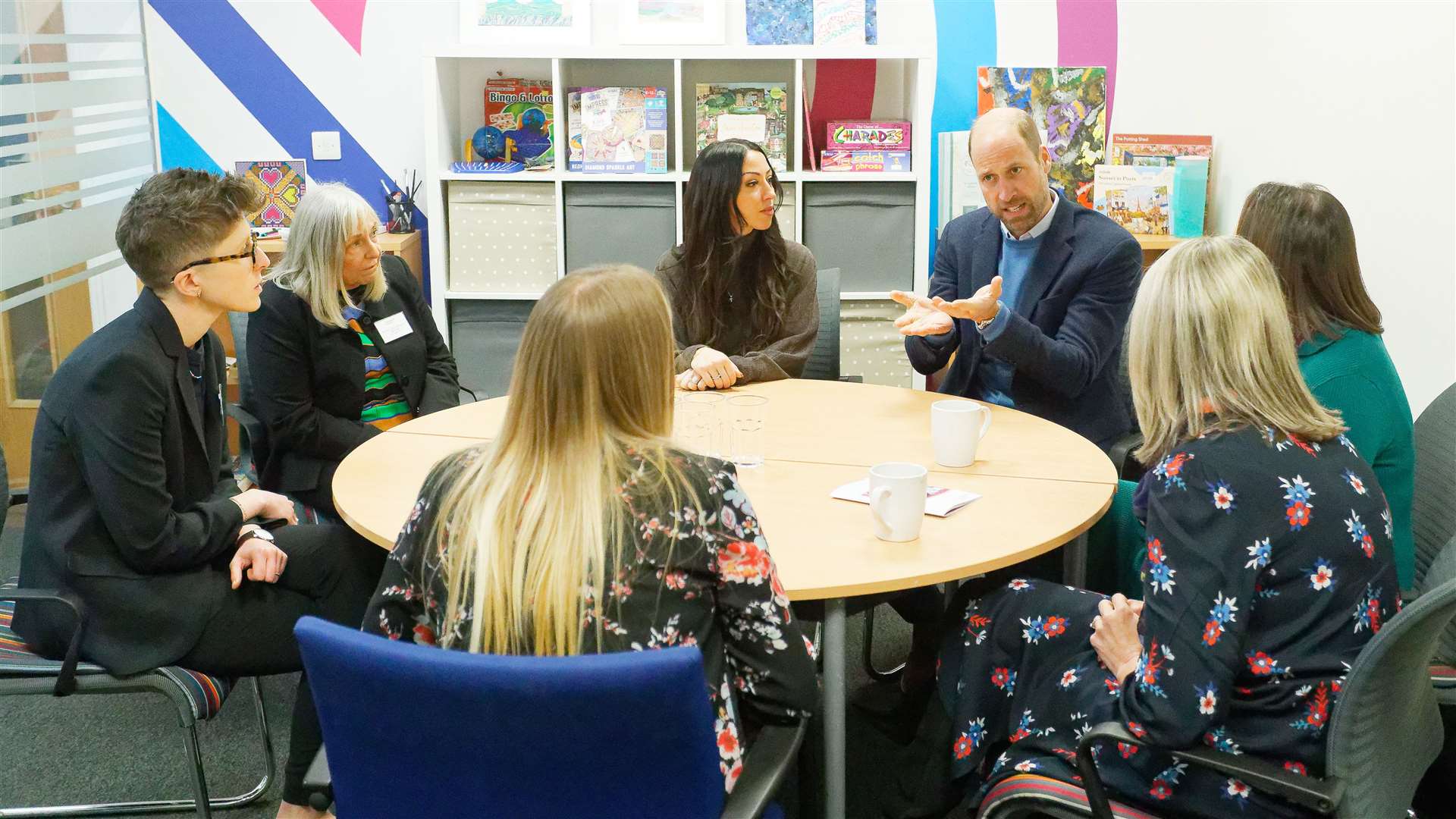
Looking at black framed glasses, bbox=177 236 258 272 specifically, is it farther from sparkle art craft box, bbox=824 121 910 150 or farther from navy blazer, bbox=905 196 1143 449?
sparkle art craft box, bbox=824 121 910 150

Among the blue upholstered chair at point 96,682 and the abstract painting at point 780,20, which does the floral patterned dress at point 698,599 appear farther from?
the abstract painting at point 780,20

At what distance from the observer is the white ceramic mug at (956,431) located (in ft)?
7.07

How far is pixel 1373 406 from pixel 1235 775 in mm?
981

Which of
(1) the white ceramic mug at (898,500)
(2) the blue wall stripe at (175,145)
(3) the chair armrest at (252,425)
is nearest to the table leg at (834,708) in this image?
(1) the white ceramic mug at (898,500)

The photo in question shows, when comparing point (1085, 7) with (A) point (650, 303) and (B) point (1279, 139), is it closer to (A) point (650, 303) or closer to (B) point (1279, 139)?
(B) point (1279, 139)

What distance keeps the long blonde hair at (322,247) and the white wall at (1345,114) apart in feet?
9.34

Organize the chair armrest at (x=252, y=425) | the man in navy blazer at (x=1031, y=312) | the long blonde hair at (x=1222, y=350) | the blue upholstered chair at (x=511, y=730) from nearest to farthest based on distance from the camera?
the blue upholstered chair at (x=511, y=730) < the long blonde hair at (x=1222, y=350) < the man in navy blazer at (x=1031, y=312) < the chair armrest at (x=252, y=425)

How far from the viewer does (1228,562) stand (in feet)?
4.85

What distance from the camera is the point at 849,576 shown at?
1669mm

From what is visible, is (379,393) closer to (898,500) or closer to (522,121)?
(898,500)

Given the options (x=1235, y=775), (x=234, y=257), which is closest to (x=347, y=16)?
(x=234, y=257)

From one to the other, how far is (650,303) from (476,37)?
3.39 meters

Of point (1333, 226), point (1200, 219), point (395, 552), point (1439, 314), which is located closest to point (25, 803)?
point (395, 552)

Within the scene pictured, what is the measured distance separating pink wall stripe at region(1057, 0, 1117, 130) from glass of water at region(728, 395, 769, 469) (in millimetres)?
3036
